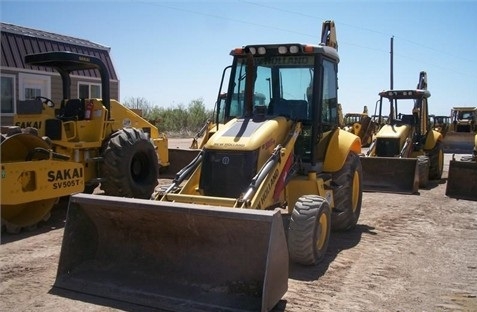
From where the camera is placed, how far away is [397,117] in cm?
1379

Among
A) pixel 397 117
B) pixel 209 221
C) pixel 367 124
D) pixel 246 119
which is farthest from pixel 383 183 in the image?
pixel 367 124

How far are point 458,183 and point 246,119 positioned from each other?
18.1 ft

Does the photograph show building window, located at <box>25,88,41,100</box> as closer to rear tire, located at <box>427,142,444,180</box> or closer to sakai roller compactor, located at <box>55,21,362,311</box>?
sakai roller compactor, located at <box>55,21,362,311</box>

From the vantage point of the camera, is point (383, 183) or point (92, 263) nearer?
point (92, 263)

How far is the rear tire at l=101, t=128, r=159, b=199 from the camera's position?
8.09 meters

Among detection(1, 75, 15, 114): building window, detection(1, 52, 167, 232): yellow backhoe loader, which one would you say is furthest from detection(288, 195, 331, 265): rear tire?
detection(1, 75, 15, 114): building window

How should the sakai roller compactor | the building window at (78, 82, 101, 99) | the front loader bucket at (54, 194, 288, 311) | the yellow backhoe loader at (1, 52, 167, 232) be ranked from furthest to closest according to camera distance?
1. the building window at (78, 82, 101, 99)
2. the yellow backhoe loader at (1, 52, 167, 232)
3. the sakai roller compactor
4. the front loader bucket at (54, 194, 288, 311)

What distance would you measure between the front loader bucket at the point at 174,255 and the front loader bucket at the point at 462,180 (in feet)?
21.1

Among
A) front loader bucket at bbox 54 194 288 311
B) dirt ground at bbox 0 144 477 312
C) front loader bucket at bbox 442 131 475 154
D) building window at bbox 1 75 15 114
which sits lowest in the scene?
dirt ground at bbox 0 144 477 312

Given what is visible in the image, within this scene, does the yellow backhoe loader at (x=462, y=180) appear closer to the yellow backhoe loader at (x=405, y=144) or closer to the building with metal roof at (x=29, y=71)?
the yellow backhoe loader at (x=405, y=144)

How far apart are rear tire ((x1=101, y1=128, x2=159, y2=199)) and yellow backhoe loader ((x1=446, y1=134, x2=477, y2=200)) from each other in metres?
5.72

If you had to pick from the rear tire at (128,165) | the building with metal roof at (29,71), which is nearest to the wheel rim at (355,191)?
the rear tire at (128,165)

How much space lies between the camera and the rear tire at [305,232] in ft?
16.7

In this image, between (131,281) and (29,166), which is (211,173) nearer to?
(131,281)
